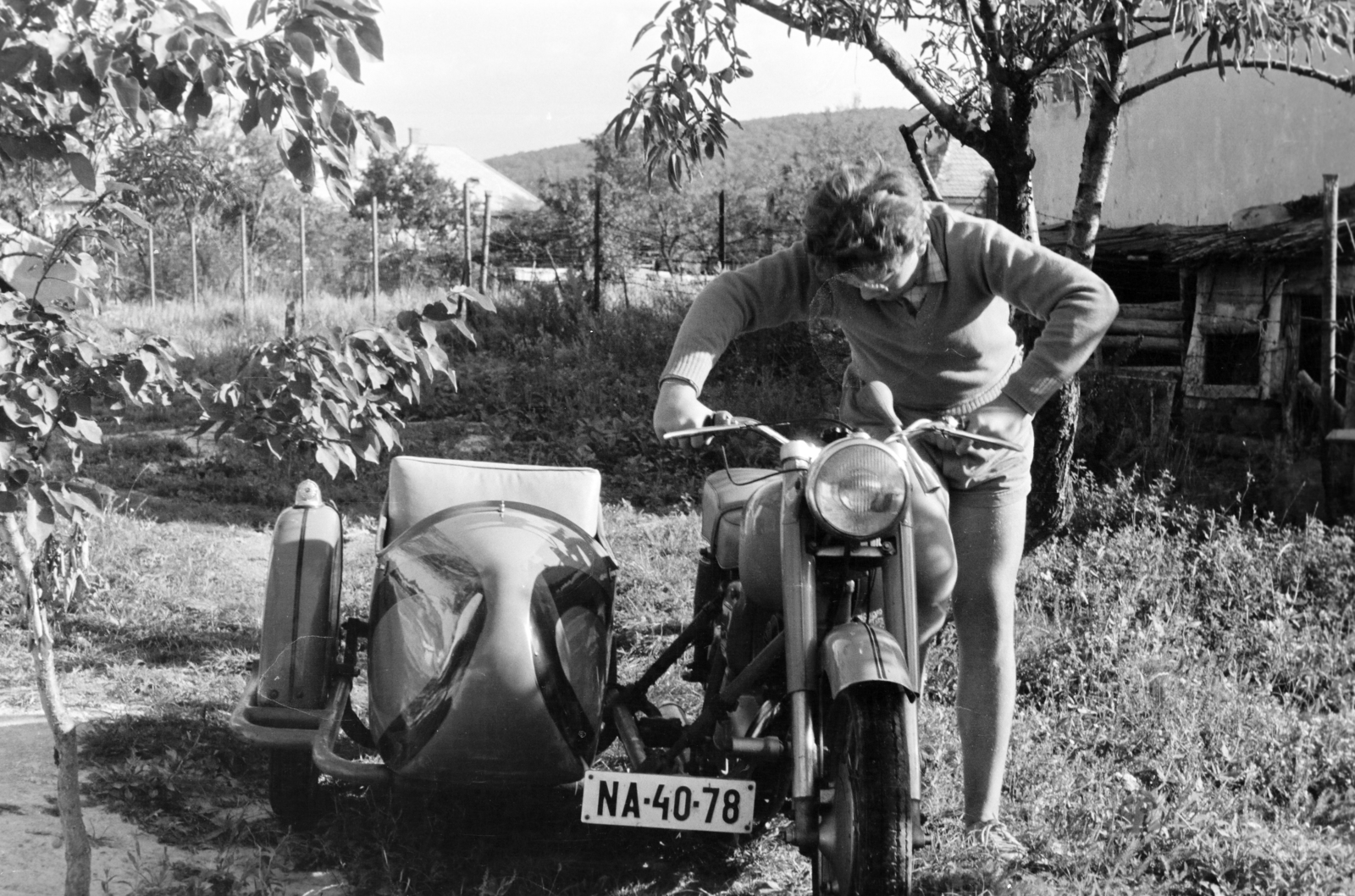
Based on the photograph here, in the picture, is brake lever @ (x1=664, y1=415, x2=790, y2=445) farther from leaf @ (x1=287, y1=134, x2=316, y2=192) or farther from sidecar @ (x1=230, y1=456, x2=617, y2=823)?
leaf @ (x1=287, y1=134, x2=316, y2=192)

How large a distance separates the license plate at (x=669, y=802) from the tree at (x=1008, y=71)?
9.34 ft

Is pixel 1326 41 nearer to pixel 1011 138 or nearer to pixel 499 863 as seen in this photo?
pixel 1011 138

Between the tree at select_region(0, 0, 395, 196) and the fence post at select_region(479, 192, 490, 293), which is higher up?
the fence post at select_region(479, 192, 490, 293)

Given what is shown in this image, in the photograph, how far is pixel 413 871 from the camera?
3.44 meters

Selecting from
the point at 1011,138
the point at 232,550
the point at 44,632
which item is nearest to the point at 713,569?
the point at 44,632

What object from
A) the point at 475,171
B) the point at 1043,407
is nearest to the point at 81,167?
the point at 1043,407

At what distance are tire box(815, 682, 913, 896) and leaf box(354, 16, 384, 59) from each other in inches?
63.8

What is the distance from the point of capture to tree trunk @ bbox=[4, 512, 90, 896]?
2.90 metres

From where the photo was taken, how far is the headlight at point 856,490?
9.22 ft

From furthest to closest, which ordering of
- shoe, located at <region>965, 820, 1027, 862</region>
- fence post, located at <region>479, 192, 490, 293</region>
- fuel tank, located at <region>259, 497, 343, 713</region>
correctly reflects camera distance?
fence post, located at <region>479, 192, 490, 293</region> < fuel tank, located at <region>259, 497, 343, 713</region> < shoe, located at <region>965, 820, 1027, 862</region>

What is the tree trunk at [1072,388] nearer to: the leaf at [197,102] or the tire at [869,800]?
the tire at [869,800]

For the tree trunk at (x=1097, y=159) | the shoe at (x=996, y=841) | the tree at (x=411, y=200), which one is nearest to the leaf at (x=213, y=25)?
the shoe at (x=996, y=841)

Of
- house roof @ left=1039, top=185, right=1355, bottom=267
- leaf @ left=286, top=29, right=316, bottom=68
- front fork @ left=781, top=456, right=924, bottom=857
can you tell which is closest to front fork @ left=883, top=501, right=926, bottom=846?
front fork @ left=781, top=456, right=924, bottom=857

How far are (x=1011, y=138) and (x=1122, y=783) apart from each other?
2.77 metres
